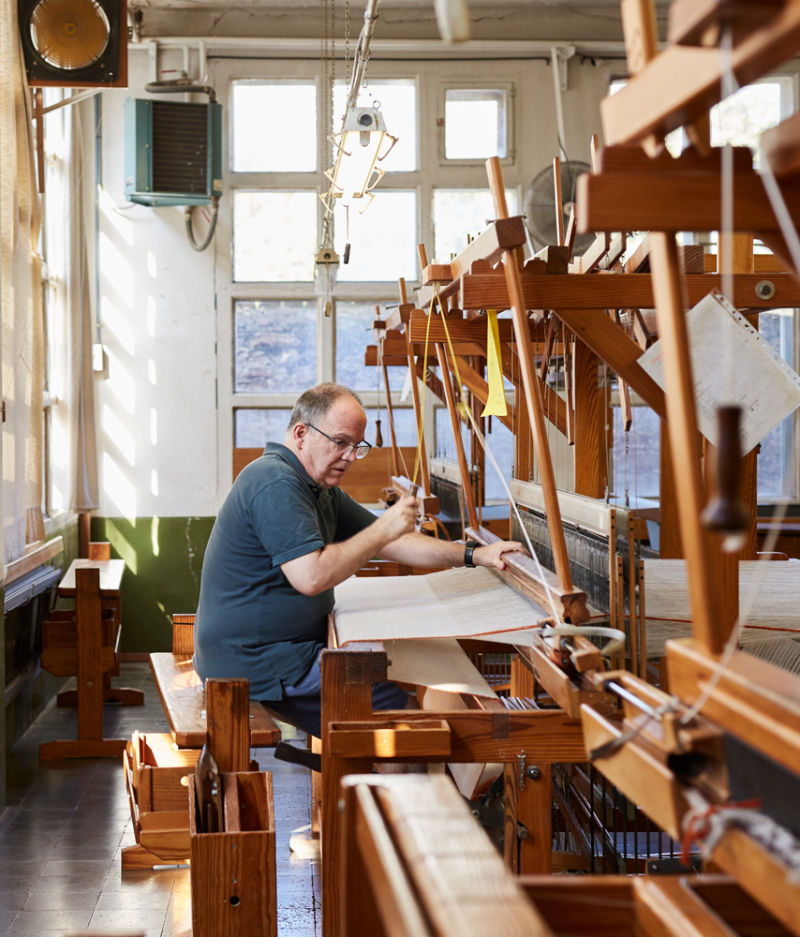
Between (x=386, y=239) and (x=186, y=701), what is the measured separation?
4.87 metres

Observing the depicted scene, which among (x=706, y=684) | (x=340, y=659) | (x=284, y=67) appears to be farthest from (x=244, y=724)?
(x=284, y=67)

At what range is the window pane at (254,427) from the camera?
24.2 feet

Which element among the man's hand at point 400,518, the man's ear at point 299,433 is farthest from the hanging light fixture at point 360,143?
the man's hand at point 400,518

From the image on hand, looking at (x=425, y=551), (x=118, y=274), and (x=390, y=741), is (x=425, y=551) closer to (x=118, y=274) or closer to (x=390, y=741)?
(x=390, y=741)

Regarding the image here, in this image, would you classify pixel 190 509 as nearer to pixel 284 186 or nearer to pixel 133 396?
pixel 133 396

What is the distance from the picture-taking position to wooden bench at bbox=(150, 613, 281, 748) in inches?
114

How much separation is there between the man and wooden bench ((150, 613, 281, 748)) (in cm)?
10

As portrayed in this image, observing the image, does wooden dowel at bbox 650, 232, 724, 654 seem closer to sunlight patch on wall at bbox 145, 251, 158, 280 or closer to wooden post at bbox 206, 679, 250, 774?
wooden post at bbox 206, 679, 250, 774

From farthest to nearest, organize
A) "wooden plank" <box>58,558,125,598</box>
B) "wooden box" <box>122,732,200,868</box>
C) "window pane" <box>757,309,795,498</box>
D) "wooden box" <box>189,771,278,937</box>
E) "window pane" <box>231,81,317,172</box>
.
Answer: "window pane" <box>757,309,795,498</box>, "window pane" <box>231,81,317,172</box>, "wooden plank" <box>58,558,125,598</box>, "wooden box" <box>122,732,200,868</box>, "wooden box" <box>189,771,278,937</box>

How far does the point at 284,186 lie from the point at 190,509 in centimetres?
231

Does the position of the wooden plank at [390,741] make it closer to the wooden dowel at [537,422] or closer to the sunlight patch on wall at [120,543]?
the wooden dowel at [537,422]

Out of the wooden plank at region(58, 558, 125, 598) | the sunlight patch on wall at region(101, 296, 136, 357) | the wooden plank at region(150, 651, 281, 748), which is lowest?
the wooden plank at region(150, 651, 281, 748)

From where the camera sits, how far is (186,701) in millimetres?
3232

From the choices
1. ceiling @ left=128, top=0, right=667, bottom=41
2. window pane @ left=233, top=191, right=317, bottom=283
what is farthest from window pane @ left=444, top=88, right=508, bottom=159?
window pane @ left=233, top=191, right=317, bottom=283
